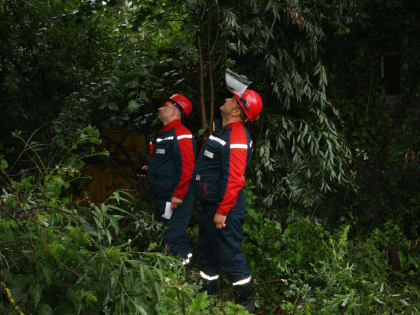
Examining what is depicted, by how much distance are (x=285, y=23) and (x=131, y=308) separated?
4.50 meters

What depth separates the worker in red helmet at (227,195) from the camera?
3.87 m

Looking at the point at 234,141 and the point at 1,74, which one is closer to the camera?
the point at 234,141

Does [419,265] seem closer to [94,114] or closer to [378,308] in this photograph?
[378,308]

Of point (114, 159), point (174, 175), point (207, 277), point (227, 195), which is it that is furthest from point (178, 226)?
point (114, 159)

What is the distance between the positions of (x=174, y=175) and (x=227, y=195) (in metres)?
1.04

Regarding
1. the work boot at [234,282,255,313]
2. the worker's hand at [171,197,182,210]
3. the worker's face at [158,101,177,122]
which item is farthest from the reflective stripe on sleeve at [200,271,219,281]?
the worker's face at [158,101,177,122]

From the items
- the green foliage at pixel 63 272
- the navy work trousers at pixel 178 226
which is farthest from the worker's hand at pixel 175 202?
the green foliage at pixel 63 272

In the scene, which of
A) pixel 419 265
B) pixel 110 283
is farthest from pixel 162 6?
pixel 419 265

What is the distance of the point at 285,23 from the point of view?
18.3ft

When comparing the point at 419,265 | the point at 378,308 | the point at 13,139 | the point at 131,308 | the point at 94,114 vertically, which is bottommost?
the point at 419,265

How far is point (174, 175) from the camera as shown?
4723 mm

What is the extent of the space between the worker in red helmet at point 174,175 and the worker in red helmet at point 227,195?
490 millimetres

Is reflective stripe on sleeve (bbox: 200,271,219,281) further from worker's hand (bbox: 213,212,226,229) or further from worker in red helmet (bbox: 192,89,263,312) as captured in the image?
worker's hand (bbox: 213,212,226,229)

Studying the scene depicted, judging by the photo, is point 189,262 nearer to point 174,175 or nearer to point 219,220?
point 174,175
